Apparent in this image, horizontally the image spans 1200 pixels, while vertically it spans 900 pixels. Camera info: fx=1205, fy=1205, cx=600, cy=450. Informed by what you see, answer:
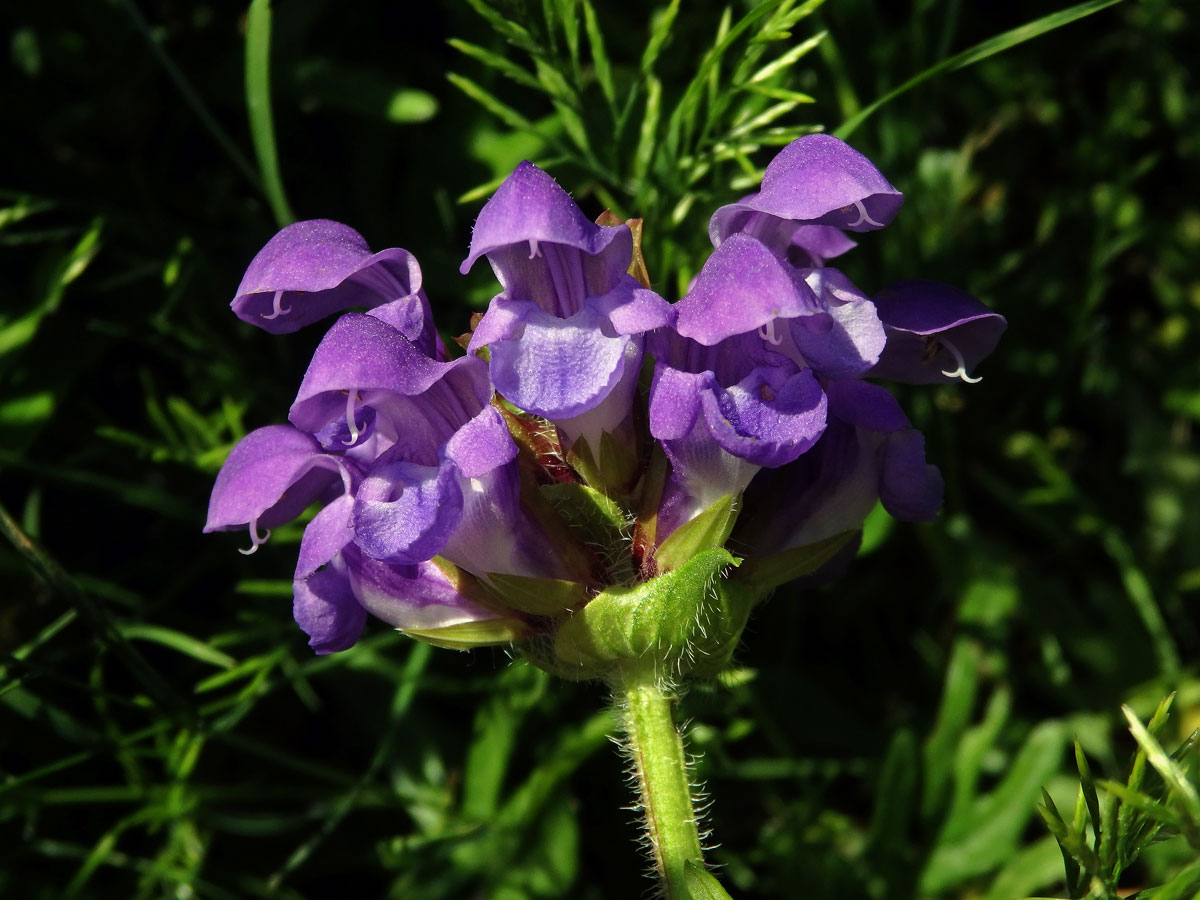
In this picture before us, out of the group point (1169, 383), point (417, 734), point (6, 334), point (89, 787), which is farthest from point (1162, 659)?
point (6, 334)

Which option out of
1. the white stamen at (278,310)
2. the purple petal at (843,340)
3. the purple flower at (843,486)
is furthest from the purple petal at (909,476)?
the white stamen at (278,310)

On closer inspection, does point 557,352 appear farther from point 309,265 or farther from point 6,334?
point 6,334

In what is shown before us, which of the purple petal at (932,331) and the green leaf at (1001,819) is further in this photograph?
the green leaf at (1001,819)

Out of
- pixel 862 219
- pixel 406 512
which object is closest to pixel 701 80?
pixel 862 219

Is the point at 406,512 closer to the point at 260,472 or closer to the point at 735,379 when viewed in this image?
the point at 260,472

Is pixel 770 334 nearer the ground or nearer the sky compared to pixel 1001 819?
nearer the sky

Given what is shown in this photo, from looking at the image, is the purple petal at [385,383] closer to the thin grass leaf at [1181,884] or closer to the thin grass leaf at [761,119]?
the thin grass leaf at [761,119]
